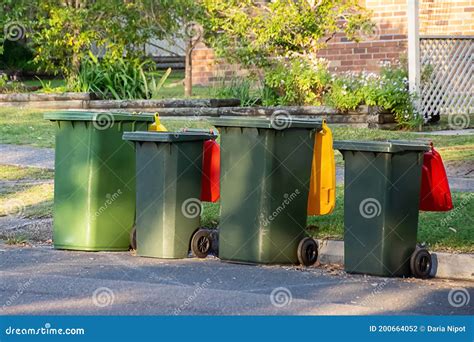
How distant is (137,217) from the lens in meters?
10.2

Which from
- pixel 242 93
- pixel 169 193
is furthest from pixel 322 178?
pixel 242 93

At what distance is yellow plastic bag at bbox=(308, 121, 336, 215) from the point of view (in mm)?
9961

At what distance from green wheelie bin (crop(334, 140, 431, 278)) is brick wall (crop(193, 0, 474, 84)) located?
12868mm

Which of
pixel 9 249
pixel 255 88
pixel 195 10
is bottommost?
pixel 9 249

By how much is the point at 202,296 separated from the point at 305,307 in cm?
79

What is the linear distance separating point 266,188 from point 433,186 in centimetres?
134

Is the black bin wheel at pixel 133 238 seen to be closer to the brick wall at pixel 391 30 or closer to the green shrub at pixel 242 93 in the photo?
the green shrub at pixel 242 93

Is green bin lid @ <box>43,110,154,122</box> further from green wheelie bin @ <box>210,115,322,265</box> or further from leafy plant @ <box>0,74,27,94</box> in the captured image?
leafy plant @ <box>0,74,27,94</box>

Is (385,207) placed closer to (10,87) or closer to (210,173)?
(210,173)

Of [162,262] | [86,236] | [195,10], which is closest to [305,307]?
[162,262]

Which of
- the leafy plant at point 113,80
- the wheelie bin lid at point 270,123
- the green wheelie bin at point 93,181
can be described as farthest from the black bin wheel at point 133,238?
the leafy plant at point 113,80

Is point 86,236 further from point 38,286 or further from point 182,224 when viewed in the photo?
point 38,286

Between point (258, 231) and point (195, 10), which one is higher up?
point (195, 10)

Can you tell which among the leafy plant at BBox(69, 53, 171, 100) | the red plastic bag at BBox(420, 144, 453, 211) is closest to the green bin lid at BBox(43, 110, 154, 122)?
the red plastic bag at BBox(420, 144, 453, 211)
